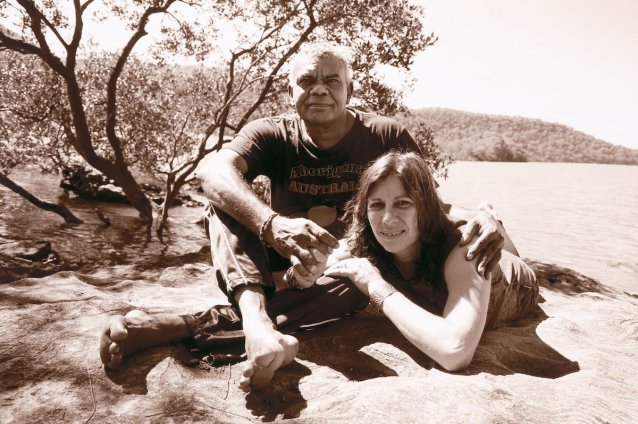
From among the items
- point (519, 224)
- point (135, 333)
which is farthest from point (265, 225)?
point (519, 224)

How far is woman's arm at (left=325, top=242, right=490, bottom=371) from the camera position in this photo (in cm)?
234

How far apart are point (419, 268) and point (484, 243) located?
0.54 metres

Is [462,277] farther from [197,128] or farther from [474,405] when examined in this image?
[197,128]

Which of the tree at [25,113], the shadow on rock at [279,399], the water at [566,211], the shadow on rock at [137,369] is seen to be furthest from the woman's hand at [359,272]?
the water at [566,211]

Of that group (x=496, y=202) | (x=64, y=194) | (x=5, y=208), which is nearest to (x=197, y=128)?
(x=5, y=208)

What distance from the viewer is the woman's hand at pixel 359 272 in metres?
2.73

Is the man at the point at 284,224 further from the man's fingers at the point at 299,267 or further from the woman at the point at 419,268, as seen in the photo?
the woman at the point at 419,268

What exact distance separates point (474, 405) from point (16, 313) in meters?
2.82

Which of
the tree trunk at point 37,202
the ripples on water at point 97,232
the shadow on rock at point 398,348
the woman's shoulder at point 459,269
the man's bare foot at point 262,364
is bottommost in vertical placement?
the ripples on water at point 97,232

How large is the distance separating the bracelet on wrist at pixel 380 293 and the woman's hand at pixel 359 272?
33mm

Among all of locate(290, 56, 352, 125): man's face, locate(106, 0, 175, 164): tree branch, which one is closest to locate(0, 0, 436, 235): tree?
locate(106, 0, 175, 164): tree branch

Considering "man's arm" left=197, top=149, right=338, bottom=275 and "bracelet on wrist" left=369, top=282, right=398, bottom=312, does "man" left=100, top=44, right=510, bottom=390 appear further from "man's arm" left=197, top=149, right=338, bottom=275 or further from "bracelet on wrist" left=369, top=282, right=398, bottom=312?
"bracelet on wrist" left=369, top=282, right=398, bottom=312

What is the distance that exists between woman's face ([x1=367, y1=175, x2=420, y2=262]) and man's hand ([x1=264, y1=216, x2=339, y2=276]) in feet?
1.45

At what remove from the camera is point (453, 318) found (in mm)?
2385
